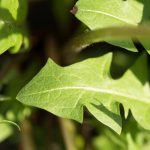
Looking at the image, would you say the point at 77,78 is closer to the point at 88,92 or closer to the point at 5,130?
the point at 88,92

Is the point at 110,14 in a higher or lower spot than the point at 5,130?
higher

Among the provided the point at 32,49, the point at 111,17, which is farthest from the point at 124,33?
the point at 32,49

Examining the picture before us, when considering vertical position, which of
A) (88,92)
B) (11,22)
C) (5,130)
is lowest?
(5,130)

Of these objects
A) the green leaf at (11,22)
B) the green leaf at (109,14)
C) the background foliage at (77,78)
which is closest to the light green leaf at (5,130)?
the background foliage at (77,78)

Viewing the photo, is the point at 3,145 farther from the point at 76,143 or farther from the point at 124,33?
the point at 124,33

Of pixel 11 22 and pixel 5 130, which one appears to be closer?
pixel 11 22

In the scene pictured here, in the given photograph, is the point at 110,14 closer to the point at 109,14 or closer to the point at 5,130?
the point at 109,14

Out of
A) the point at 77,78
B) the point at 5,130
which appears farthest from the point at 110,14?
the point at 5,130

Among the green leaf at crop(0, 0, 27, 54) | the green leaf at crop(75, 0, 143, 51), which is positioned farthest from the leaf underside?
the green leaf at crop(0, 0, 27, 54)

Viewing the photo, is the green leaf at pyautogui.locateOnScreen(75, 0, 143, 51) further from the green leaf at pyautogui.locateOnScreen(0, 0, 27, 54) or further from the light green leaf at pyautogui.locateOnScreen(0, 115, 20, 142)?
the light green leaf at pyautogui.locateOnScreen(0, 115, 20, 142)
